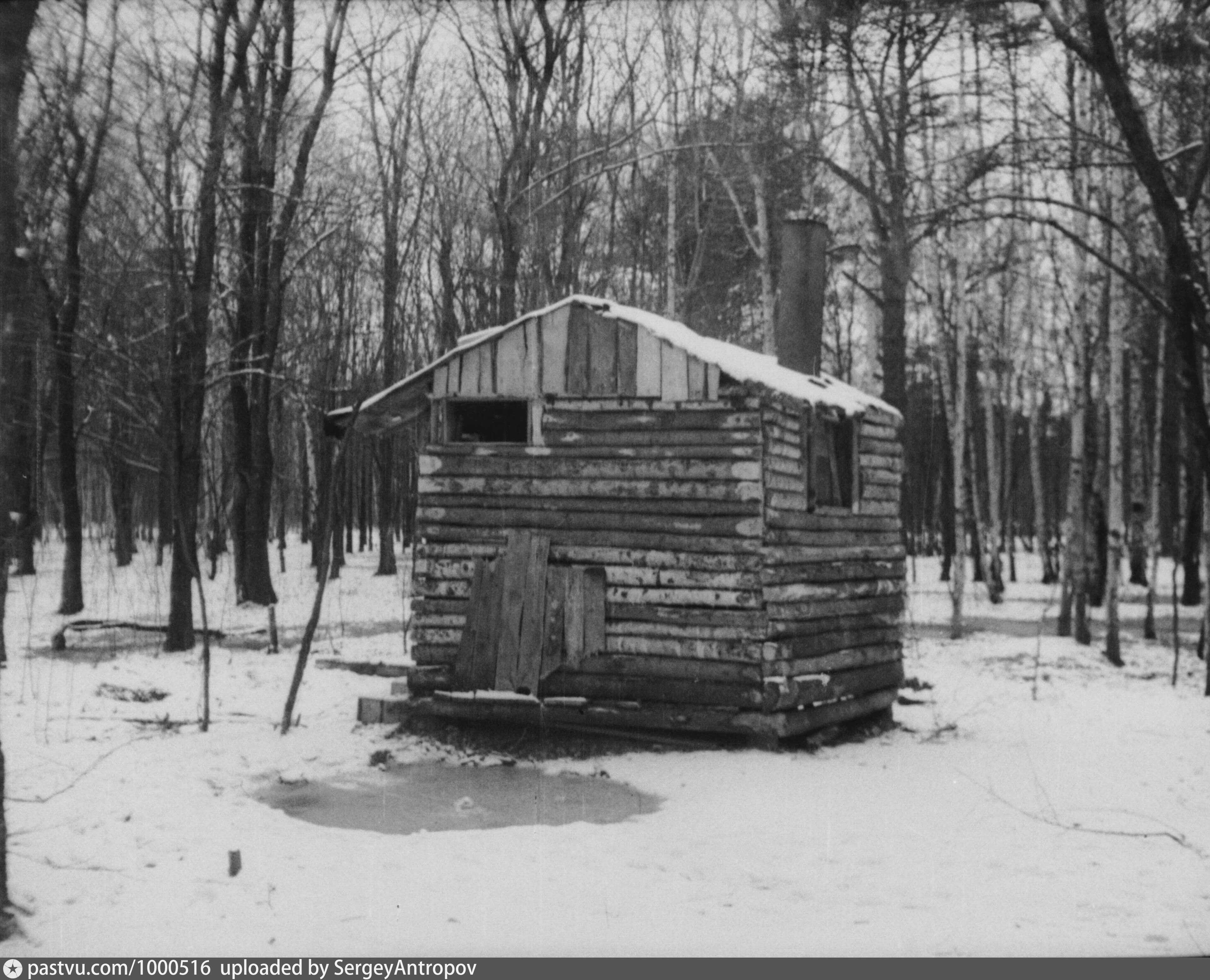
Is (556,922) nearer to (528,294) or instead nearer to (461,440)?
(461,440)

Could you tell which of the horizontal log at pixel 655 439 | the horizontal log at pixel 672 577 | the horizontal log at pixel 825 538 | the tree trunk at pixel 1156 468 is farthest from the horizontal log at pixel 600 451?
the tree trunk at pixel 1156 468

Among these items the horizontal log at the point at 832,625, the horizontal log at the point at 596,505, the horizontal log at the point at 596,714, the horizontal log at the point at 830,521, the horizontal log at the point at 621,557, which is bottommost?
the horizontal log at the point at 596,714

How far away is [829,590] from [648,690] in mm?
2219

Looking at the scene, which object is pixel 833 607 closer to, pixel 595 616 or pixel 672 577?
pixel 672 577

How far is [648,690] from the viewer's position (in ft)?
36.6

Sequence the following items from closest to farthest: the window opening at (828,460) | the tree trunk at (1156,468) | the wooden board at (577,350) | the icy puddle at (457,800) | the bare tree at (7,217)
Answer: the bare tree at (7,217) → the icy puddle at (457,800) → the wooden board at (577,350) → the window opening at (828,460) → the tree trunk at (1156,468)

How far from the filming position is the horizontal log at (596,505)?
10930 millimetres

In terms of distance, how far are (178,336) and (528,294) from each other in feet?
36.5

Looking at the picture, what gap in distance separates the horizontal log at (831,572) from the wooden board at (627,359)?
2.17 meters

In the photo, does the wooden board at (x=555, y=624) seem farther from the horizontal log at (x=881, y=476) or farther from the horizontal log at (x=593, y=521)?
the horizontal log at (x=881, y=476)

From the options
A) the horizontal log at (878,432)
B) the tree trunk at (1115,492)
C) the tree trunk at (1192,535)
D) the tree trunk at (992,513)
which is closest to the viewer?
the horizontal log at (878,432)

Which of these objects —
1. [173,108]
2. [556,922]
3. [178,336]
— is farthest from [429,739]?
[173,108]

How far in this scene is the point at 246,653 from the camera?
16.1m

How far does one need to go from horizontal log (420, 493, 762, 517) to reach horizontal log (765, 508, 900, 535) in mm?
314
